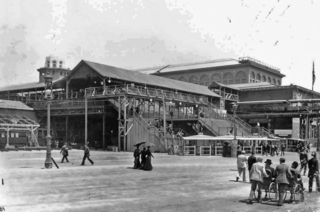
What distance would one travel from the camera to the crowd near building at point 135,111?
159ft

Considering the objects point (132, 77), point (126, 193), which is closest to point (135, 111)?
point (132, 77)

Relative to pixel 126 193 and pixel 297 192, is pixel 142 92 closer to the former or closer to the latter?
pixel 126 193

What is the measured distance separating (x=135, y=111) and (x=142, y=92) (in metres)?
4.09

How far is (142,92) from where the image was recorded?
5247 centimetres

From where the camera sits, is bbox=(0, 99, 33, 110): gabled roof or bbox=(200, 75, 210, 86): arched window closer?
bbox=(0, 99, 33, 110): gabled roof

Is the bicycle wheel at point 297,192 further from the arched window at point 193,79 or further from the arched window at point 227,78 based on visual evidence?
the arched window at point 193,79

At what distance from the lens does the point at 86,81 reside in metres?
57.5

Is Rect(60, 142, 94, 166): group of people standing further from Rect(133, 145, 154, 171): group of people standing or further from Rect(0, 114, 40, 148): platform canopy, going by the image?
Rect(0, 114, 40, 148): platform canopy

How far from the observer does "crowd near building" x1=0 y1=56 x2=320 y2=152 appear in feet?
159

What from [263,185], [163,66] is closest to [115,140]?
[263,185]

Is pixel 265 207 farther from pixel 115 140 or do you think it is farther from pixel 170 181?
pixel 115 140

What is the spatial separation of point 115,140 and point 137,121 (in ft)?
31.3

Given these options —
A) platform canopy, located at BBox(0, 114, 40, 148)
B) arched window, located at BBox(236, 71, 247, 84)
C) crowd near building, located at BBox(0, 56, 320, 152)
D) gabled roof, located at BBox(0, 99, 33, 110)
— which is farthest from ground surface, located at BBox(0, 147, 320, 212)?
arched window, located at BBox(236, 71, 247, 84)

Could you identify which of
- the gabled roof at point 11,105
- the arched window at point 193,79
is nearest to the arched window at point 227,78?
the arched window at point 193,79
